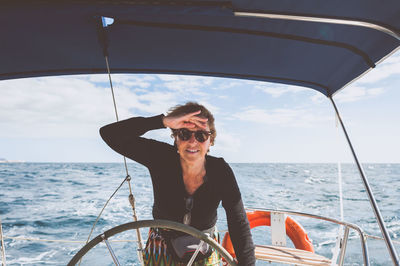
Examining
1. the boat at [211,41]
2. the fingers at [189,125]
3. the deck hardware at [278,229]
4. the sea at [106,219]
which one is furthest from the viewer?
the sea at [106,219]

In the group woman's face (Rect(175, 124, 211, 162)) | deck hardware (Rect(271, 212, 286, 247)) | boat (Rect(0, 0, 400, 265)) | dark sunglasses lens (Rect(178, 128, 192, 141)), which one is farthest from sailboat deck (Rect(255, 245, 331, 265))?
dark sunglasses lens (Rect(178, 128, 192, 141))

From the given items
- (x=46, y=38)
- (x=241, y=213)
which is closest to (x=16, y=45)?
(x=46, y=38)

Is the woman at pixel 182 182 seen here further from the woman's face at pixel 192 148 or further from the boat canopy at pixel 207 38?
the boat canopy at pixel 207 38

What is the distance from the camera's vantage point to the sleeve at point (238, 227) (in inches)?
47.8

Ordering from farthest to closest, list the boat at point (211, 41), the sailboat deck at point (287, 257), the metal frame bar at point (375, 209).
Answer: the sailboat deck at point (287, 257)
the metal frame bar at point (375, 209)
the boat at point (211, 41)

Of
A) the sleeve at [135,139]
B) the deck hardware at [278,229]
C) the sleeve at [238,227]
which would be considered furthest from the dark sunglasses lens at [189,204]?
the deck hardware at [278,229]

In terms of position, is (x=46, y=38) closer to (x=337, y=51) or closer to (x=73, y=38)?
(x=73, y=38)

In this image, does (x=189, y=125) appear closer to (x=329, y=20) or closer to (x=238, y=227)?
(x=238, y=227)

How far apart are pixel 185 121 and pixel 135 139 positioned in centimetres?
31

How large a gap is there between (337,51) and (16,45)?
1728 millimetres

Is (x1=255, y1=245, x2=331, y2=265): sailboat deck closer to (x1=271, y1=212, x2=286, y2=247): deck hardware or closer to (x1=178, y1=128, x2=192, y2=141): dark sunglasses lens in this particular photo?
(x1=271, y1=212, x2=286, y2=247): deck hardware

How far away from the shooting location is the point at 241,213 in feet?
4.24

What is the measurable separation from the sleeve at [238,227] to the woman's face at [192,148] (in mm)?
204

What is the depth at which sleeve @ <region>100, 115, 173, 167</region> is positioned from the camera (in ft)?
4.37
